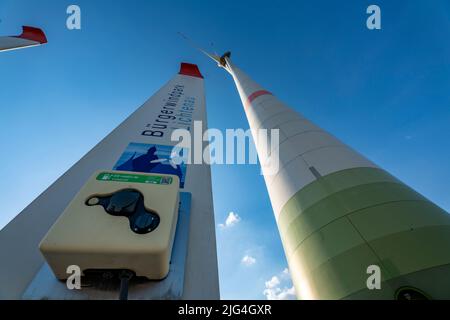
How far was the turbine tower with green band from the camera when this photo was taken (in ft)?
4.20

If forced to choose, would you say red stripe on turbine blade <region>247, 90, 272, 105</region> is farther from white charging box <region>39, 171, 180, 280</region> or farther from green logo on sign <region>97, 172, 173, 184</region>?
white charging box <region>39, 171, 180, 280</region>

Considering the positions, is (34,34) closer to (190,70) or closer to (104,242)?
(190,70)

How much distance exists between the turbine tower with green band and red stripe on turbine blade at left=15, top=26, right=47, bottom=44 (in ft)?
18.2

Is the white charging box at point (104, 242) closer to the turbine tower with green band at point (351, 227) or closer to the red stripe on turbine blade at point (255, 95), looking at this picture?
the turbine tower with green band at point (351, 227)

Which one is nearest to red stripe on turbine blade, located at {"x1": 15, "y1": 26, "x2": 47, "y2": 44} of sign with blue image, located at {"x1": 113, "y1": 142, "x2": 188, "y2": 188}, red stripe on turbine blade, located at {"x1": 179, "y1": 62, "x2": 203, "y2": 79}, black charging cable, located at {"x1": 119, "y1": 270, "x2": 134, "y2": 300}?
red stripe on turbine blade, located at {"x1": 179, "y1": 62, "x2": 203, "y2": 79}

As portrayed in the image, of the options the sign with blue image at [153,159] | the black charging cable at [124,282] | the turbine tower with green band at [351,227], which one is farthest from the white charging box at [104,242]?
the turbine tower with green band at [351,227]

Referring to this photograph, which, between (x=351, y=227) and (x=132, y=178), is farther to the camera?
(x=351, y=227)

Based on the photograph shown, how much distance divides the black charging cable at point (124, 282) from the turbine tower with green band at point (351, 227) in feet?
4.31

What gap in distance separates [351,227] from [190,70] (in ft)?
10.9

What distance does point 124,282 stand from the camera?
670 millimetres

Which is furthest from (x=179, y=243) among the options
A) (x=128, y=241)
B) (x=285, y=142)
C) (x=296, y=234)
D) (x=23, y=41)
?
(x=23, y=41)

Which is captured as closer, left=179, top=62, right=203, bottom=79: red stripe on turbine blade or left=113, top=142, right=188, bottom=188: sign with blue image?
left=113, top=142, right=188, bottom=188: sign with blue image

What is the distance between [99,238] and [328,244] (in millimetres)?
1510

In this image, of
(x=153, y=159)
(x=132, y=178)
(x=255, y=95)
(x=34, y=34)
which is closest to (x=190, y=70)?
(x=255, y=95)
